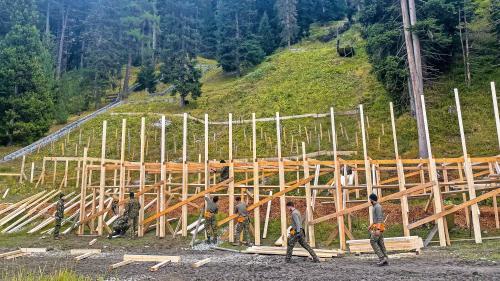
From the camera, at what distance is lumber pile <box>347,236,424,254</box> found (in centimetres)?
1160

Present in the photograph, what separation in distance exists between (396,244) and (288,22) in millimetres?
57173

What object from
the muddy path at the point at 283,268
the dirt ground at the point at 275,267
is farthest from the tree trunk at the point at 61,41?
the muddy path at the point at 283,268

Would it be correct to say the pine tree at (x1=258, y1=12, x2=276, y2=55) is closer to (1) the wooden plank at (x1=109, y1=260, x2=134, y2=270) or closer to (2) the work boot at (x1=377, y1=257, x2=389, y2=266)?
(1) the wooden plank at (x1=109, y1=260, x2=134, y2=270)

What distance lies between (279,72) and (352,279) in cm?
4248

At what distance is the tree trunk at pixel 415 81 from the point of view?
21.2m

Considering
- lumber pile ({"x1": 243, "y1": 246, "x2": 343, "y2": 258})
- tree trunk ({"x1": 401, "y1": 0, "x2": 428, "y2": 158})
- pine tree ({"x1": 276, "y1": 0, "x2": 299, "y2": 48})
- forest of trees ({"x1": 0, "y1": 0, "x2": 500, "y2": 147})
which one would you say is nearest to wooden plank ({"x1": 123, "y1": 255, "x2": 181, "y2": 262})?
lumber pile ({"x1": 243, "y1": 246, "x2": 343, "y2": 258})

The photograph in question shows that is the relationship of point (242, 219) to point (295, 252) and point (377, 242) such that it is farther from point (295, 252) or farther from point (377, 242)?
point (377, 242)

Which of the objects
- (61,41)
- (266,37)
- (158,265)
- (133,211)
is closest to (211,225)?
(133,211)

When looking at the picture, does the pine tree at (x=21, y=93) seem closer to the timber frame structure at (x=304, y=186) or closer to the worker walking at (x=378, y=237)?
the timber frame structure at (x=304, y=186)

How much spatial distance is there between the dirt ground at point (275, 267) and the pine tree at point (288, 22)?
181ft

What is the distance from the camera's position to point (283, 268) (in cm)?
1024

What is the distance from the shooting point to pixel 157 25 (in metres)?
74.4

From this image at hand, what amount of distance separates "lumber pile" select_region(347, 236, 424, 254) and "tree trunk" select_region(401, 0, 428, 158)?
10056mm

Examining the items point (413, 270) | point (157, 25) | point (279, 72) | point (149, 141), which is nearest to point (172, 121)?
point (149, 141)
